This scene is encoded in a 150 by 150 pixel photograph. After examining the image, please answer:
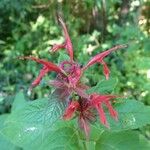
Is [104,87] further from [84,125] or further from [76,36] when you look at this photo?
[76,36]

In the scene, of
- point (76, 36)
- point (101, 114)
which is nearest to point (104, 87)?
point (101, 114)

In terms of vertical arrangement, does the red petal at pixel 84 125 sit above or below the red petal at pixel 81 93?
below

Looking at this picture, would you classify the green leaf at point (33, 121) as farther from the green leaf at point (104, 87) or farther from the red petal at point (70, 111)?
the green leaf at point (104, 87)

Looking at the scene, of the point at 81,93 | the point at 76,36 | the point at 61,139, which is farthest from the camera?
the point at 76,36

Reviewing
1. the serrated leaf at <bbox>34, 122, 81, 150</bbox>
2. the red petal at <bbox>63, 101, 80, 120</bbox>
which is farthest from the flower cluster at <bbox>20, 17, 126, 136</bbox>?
the serrated leaf at <bbox>34, 122, 81, 150</bbox>

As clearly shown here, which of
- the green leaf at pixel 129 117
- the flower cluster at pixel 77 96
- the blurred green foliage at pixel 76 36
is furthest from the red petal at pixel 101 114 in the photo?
the blurred green foliage at pixel 76 36

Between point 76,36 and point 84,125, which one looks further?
point 76,36

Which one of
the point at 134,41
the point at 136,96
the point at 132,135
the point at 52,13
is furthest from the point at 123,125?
the point at 52,13
